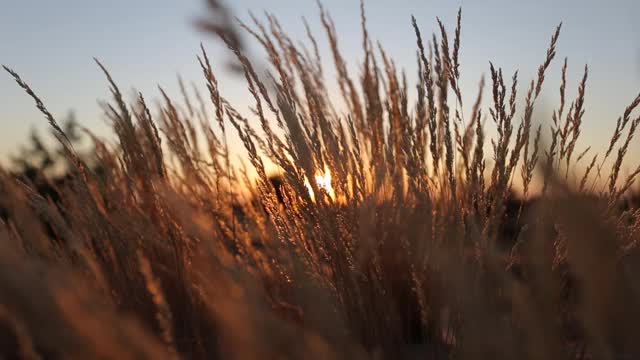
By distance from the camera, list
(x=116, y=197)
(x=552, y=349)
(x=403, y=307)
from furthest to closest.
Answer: (x=403, y=307) < (x=116, y=197) < (x=552, y=349)

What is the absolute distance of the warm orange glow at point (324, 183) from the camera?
151 cm

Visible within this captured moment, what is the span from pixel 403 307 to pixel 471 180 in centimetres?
73

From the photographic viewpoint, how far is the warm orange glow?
4.95 feet

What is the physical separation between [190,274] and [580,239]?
1.29 metres

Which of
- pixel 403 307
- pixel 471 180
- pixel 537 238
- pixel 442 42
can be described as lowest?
pixel 537 238

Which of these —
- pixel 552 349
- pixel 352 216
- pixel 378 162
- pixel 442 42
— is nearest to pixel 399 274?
pixel 378 162

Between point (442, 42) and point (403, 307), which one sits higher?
point (442, 42)

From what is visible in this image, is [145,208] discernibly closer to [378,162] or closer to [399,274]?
[378,162]

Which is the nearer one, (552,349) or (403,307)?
(552,349)

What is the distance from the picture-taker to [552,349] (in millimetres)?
633

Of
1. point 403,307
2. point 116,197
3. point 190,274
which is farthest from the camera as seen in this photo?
point 403,307

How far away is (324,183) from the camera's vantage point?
1.56 metres

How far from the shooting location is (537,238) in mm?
625

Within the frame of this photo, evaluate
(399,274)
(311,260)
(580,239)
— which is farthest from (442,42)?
(580,239)
